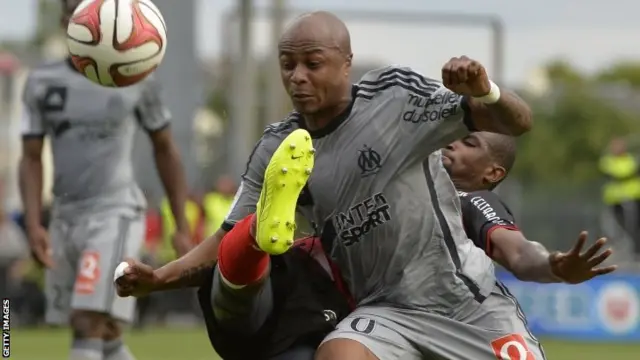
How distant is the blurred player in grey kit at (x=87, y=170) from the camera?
947 centimetres

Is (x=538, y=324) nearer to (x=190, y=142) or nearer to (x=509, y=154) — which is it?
(x=190, y=142)

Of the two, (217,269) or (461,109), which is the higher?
(461,109)

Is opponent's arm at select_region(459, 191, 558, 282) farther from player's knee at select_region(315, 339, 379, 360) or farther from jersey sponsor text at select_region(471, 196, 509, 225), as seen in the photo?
player's knee at select_region(315, 339, 379, 360)

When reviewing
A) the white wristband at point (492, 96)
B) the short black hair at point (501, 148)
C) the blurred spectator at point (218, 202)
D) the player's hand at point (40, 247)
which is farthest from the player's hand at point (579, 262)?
the blurred spectator at point (218, 202)

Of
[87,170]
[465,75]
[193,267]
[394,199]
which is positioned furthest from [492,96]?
[87,170]

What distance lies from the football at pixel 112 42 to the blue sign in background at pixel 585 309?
12107 mm

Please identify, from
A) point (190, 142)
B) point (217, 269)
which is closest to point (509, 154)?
point (217, 269)

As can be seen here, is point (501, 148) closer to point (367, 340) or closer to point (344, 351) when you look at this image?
point (367, 340)

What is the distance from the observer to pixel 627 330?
A: 19297 mm

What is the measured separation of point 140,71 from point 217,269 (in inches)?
71.4

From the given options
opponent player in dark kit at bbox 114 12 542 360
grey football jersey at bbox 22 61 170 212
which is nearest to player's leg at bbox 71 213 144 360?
grey football jersey at bbox 22 61 170 212

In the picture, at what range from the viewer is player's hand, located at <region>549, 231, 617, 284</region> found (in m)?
5.77

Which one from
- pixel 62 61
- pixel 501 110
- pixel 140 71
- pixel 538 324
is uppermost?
pixel 501 110

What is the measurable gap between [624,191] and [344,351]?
19.1m
